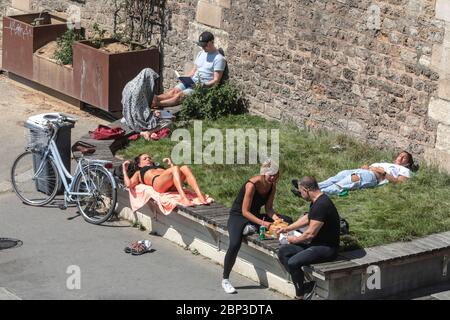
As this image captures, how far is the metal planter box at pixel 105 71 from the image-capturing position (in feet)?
55.4

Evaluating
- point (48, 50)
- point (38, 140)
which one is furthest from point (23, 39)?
point (38, 140)

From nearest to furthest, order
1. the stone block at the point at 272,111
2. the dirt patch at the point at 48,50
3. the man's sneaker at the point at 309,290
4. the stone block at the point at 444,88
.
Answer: the man's sneaker at the point at 309,290, the stone block at the point at 444,88, the stone block at the point at 272,111, the dirt patch at the point at 48,50

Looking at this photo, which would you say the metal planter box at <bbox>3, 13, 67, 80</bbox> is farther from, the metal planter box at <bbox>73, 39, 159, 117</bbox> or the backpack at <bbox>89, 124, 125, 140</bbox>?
the backpack at <bbox>89, 124, 125, 140</bbox>

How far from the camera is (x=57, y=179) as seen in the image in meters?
13.8

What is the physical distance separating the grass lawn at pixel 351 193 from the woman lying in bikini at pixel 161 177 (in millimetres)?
440

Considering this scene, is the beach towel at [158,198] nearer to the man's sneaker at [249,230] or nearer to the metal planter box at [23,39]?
the man's sneaker at [249,230]

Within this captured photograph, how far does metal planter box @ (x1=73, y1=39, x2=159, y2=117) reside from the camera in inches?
664

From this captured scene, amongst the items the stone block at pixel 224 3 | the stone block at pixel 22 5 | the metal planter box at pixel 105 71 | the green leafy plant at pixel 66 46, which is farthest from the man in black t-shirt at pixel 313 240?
the stone block at pixel 22 5

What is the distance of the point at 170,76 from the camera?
17.5 m

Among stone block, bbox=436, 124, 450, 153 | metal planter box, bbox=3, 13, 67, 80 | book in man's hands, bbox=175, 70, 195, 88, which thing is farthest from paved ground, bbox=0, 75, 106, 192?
stone block, bbox=436, 124, 450, 153

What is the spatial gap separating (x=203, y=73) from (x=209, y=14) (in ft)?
2.99

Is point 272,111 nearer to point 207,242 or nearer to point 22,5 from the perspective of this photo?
point 207,242
